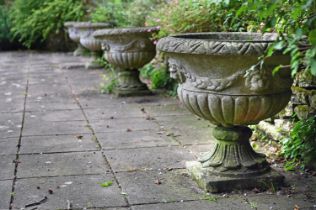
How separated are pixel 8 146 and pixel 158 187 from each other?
70.7 inches

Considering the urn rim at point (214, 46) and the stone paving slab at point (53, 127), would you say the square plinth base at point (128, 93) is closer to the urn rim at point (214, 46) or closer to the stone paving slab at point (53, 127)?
the stone paving slab at point (53, 127)

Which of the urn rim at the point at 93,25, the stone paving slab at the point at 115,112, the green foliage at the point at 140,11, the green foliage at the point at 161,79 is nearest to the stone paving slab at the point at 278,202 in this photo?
the stone paving slab at the point at 115,112

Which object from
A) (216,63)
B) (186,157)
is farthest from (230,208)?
(186,157)

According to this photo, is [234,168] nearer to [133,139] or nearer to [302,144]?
[302,144]

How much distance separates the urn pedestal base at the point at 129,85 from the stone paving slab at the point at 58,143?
7.71 feet

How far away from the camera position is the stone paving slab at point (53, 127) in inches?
225

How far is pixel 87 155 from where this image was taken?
4.81m

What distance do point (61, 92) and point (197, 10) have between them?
2.94m

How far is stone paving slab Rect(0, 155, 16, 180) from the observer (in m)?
4.21

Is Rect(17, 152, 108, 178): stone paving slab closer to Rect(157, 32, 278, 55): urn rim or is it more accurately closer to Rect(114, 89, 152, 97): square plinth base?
Rect(157, 32, 278, 55): urn rim

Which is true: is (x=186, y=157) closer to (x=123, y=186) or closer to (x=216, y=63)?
(x=123, y=186)

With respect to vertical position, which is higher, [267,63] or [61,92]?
[267,63]

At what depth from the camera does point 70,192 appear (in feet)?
12.6


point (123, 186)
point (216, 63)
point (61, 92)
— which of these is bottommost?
point (61, 92)
